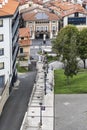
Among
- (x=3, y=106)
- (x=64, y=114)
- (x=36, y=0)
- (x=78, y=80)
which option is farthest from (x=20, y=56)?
A: (x=36, y=0)

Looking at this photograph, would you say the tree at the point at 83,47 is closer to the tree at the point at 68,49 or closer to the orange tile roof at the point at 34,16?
the tree at the point at 68,49

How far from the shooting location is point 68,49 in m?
83.5

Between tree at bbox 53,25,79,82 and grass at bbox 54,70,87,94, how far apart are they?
6.40ft

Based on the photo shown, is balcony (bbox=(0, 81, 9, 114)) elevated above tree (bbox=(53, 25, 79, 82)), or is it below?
below

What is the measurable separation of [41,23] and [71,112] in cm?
7167

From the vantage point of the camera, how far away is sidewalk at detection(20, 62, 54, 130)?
59.4 m

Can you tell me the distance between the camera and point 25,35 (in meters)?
108

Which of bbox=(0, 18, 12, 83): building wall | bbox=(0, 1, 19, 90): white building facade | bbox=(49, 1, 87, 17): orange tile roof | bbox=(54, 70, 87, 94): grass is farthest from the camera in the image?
bbox=(49, 1, 87, 17): orange tile roof

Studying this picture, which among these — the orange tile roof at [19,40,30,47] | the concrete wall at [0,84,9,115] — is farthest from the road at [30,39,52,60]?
the concrete wall at [0,84,9,115]

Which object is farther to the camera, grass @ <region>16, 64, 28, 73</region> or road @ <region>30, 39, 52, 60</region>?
road @ <region>30, 39, 52, 60</region>

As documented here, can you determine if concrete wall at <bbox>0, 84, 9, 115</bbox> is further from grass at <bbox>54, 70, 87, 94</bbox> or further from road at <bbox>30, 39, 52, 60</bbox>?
road at <bbox>30, 39, 52, 60</bbox>

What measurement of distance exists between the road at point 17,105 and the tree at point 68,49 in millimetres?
7489

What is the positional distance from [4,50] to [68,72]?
35.0 ft

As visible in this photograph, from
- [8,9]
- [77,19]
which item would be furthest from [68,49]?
[77,19]
